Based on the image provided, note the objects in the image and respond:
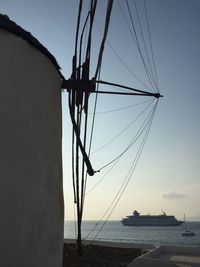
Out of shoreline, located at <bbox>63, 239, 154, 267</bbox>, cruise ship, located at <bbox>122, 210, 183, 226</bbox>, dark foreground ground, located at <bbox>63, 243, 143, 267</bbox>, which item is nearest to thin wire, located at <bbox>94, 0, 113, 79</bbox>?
shoreline, located at <bbox>63, 239, 154, 267</bbox>

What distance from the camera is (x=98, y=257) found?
632 inches

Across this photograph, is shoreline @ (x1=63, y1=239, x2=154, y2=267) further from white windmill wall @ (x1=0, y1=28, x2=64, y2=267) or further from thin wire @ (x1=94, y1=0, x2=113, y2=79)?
thin wire @ (x1=94, y1=0, x2=113, y2=79)

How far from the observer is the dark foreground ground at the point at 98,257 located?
14.5m

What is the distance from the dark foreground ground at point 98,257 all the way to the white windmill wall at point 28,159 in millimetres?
6274

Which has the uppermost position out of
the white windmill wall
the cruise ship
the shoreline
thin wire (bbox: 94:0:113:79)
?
thin wire (bbox: 94:0:113:79)

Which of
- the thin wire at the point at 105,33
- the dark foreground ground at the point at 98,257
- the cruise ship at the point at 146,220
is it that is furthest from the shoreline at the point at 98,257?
the cruise ship at the point at 146,220

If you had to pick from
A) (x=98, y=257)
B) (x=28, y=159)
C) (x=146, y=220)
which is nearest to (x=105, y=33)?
(x=28, y=159)

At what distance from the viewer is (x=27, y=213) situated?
24.0ft

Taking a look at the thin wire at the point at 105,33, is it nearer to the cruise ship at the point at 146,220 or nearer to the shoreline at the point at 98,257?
the shoreline at the point at 98,257

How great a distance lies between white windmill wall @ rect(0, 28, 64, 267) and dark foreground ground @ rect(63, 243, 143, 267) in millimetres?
6274

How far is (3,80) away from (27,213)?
2.59 metres

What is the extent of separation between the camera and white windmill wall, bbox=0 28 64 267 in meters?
6.98

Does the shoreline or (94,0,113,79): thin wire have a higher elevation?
(94,0,113,79): thin wire

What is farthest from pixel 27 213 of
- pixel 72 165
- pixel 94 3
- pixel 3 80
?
pixel 94 3
